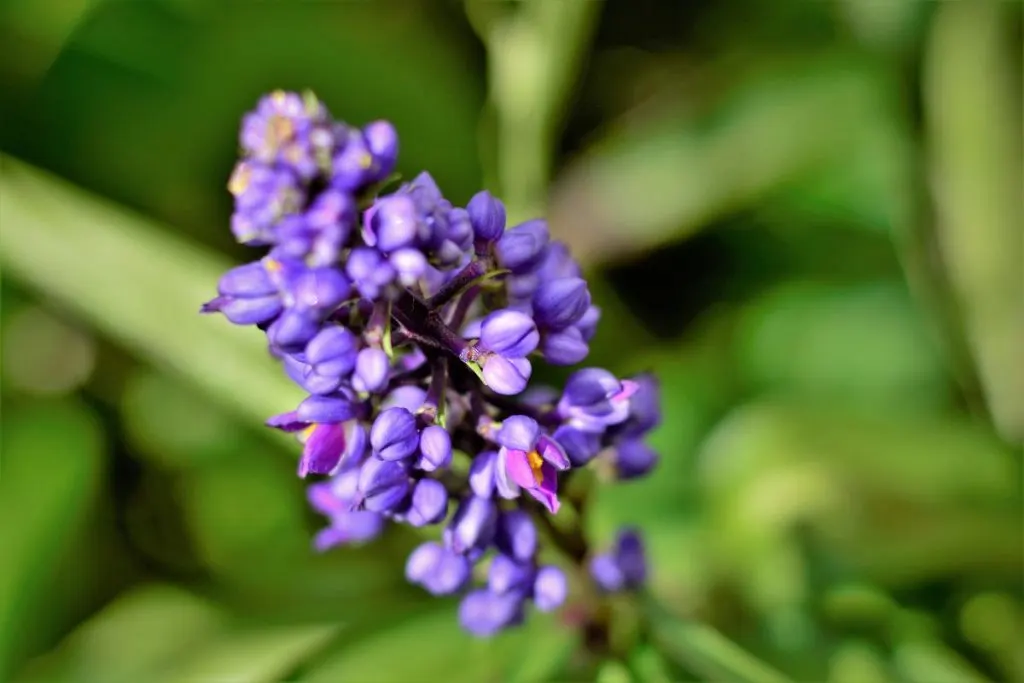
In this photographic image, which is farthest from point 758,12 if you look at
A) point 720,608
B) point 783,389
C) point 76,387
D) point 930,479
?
point 76,387

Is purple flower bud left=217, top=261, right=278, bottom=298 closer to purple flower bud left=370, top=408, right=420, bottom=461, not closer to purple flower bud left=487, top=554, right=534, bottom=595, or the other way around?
purple flower bud left=370, top=408, right=420, bottom=461

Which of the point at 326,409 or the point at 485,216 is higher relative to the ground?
the point at 485,216

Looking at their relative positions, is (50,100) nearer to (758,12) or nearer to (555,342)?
(555,342)

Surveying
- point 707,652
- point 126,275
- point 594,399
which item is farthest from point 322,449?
point 126,275

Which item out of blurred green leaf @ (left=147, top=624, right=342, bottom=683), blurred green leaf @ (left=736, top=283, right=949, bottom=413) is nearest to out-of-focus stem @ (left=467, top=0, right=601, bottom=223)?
blurred green leaf @ (left=736, top=283, right=949, bottom=413)

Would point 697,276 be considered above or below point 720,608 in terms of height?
Result: above

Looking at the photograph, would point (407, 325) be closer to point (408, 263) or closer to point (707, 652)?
point (408, 263)
